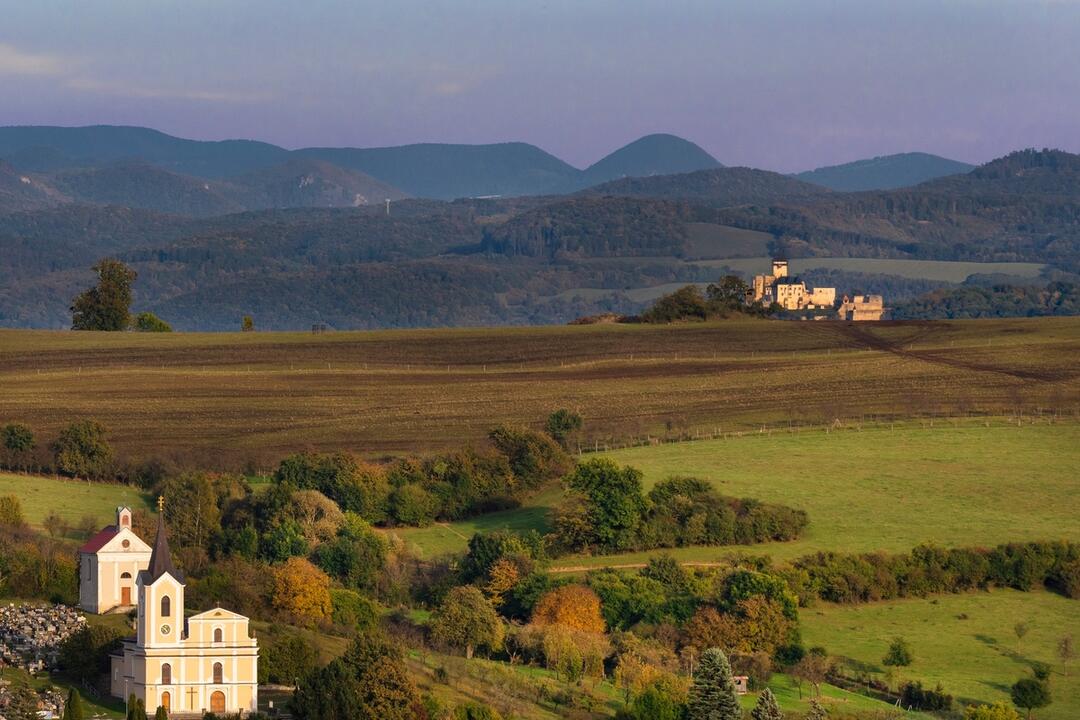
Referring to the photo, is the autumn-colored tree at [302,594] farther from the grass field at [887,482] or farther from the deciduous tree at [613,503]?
the deciduous tree at [613,503]

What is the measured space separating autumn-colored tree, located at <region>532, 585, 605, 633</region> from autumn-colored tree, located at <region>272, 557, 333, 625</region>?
657 cm

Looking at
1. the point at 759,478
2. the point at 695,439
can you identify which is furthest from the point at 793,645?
the point at 695,439

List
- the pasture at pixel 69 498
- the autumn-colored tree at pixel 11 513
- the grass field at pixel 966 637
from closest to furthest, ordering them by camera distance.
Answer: the grass field at pixel 966 637 < the autumn-colored tree at pixel 11 513 < the pasture at pixel 69 498

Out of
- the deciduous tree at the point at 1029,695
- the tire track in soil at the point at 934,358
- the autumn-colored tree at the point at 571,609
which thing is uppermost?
the tire track in soil at the point at 934,358

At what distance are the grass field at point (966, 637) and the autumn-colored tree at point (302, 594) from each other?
1488 centimetres

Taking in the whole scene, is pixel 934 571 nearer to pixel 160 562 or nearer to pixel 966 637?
pixel 966 637

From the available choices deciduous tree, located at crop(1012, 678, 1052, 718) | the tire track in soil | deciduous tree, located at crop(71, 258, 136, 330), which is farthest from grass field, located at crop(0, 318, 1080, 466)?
deciduous tree, located at crop(1012, 678, 1052, 718)

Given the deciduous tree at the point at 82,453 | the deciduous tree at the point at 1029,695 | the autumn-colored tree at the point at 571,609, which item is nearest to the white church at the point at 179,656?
the autumn-colored tree at the point at 571,609

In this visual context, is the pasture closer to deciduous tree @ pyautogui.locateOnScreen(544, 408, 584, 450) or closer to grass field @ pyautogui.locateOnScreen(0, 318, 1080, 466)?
grass field @ pyautogui.locateOnScreen(0, 318, 1080, 466)

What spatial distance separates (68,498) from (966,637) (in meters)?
34.6

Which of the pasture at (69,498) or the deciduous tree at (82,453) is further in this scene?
the deciduous tree at (82,453)

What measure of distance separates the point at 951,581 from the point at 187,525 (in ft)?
86.7

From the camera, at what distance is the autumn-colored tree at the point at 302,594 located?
67994 mm

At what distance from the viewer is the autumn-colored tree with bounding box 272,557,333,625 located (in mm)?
67994
